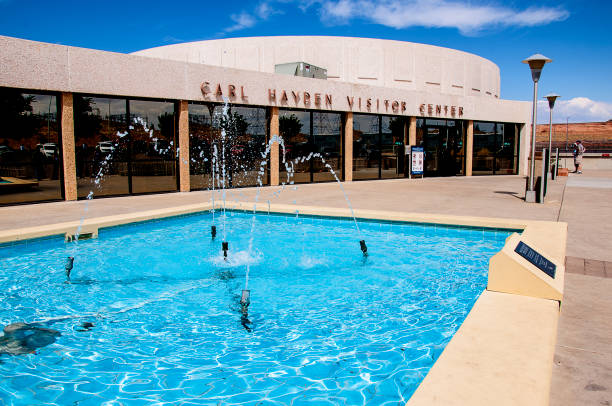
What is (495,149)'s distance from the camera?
25797 mm

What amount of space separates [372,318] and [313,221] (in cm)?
545

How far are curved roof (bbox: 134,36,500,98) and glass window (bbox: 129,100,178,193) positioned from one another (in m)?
17.1

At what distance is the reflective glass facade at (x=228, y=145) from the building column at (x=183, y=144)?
13.2 inches

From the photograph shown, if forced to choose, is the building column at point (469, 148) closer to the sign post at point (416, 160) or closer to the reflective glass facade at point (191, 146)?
the reflective glass facade at point (191, 146)

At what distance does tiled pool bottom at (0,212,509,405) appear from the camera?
143 inches

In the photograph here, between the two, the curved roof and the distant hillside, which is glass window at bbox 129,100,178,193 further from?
the distant hillside

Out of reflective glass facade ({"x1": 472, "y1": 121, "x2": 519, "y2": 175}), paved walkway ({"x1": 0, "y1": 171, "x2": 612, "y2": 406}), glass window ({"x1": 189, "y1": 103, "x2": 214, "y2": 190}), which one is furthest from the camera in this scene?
reflective glass facade ({"x1": 472, "y1": 121, "x2": 519, "y2": 175})

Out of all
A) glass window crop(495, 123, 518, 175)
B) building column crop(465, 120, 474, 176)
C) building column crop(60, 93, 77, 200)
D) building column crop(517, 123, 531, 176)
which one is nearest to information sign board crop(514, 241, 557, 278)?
building column crop(60, 93, 77, 200)

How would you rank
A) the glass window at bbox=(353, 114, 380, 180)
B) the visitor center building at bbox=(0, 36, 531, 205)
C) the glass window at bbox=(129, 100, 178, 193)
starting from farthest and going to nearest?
the glass window at bbox=(353, 114, 380, 180) → the glass window at bbox=(129, 100, 178, 193) → the visitor center building at bbox=(0, 36, 531, 205)

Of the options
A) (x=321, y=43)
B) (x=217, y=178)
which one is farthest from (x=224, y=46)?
(x=217, y=178)

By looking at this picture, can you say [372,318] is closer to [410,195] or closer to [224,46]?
[410,195]

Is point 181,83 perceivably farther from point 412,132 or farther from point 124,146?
point 412,132

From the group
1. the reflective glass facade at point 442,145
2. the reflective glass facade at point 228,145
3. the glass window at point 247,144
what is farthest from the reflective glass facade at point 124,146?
the reflective glass facade at point 442,145

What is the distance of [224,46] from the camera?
3212 centimetres
